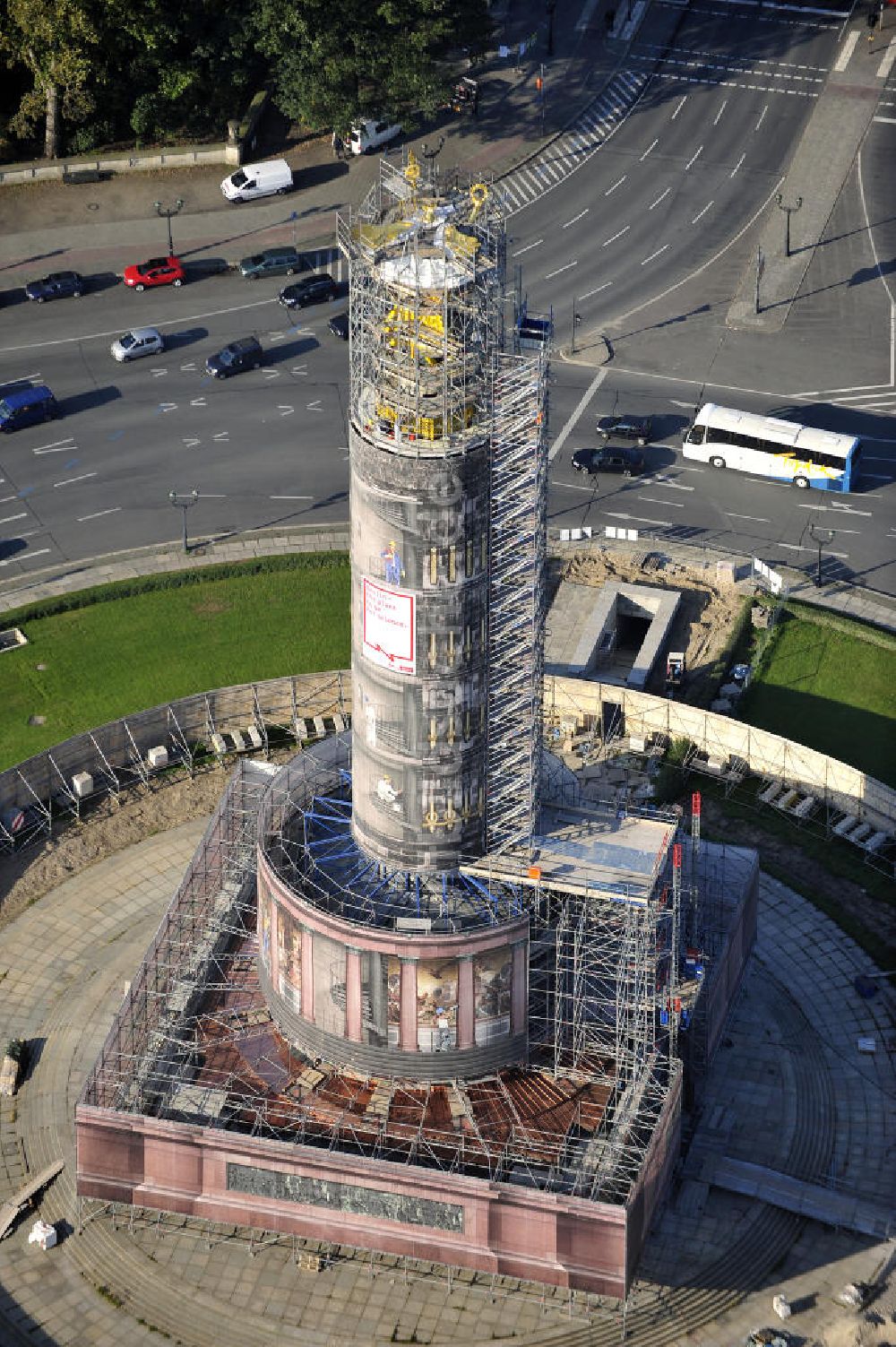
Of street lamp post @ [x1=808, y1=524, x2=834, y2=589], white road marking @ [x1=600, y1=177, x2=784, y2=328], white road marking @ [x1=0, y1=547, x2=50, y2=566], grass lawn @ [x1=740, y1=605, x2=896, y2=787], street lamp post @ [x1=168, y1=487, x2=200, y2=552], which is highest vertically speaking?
white road marking @ [x1=600, y1=177, x2=784, y2=328]

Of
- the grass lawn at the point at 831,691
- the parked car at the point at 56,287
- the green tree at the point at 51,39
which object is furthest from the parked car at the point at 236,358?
the grass lawn at the point at 831,691

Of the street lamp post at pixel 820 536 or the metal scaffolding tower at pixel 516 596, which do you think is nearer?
the metal scaffolding tower at pixel 516 596

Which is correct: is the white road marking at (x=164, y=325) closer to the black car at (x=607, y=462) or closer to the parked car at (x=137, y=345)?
the parked car at (x=137, y=345)

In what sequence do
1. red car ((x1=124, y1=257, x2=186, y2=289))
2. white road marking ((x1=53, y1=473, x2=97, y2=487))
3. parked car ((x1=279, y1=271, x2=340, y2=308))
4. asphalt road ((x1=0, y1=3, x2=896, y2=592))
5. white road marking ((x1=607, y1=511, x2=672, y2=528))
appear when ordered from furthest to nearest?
red car ((x1=124, y1=257, x2=186, y2=289))
parked car ((x1=279, y1=271, x2=340, y2=308))
white road marking ((x1=53, y1=473, x2=97, y2=487))
white road marking ((x1=607, y1=511, x2=672, y2=528))
asphalt road ((x1=0, y1=3, x2=896, y2=592))

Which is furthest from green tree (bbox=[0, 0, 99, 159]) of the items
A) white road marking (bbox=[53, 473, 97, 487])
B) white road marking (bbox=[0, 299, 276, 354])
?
white road marking (bbox=[53, 473, 97, 487])

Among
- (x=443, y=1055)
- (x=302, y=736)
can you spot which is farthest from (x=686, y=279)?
(x=443, y=1055)

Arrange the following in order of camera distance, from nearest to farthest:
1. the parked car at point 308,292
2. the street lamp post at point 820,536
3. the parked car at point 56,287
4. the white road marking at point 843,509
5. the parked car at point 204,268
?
the street lamp post at point 820,536 → the white road marking at point 843,509 → the parked car at point 308,292 → the parked car at point 56,287 → the parked car at point 204,268

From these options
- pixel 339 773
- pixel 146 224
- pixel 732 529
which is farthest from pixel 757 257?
pixel 339 773

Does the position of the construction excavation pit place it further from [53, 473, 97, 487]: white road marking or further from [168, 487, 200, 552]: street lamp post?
[53, 473, 97, 487]: white road marking
